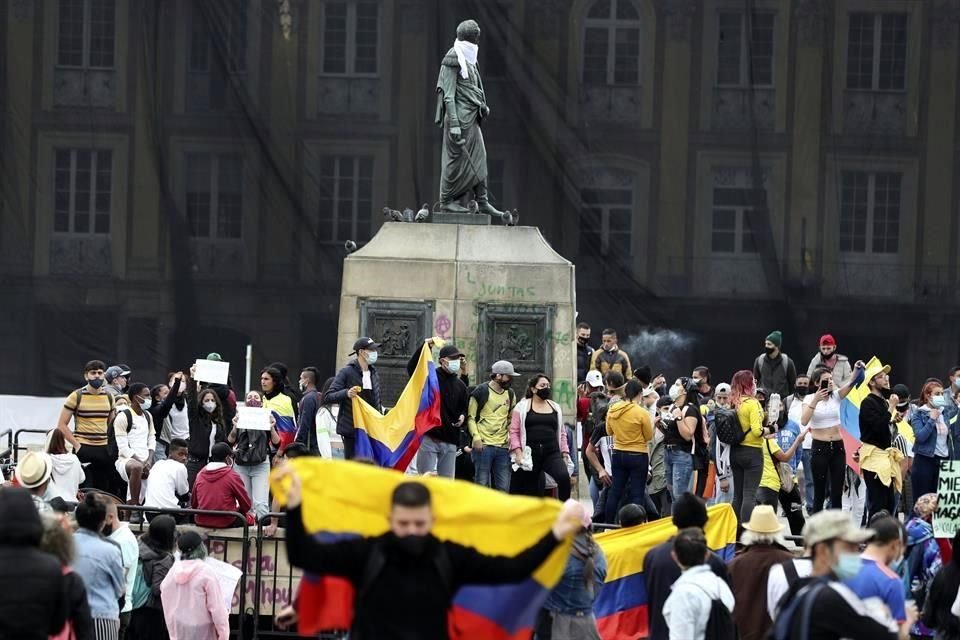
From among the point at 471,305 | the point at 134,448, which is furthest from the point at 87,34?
the point at 134,448

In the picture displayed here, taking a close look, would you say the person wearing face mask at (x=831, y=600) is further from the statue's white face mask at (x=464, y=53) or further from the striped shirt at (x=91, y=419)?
the statue's white face mask at (x=464, y=53)

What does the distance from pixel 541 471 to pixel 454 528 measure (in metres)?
7.93

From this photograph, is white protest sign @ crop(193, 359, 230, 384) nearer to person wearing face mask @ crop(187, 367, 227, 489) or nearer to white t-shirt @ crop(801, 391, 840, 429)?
person wearing face mask @ crop(187, 367, 227, 489)

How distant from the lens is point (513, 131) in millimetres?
30266

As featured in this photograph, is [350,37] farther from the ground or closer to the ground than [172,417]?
farther from the ground

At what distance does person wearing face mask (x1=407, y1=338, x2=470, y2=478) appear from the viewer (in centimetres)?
Answer: 1606

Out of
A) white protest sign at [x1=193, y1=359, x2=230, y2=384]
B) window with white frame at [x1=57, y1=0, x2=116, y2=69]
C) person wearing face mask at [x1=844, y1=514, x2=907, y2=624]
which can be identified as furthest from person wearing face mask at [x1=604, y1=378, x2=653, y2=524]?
window with white frame at [x1=57, y1=0, x2=116, y2=69]

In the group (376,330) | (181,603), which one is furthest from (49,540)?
(376,330)

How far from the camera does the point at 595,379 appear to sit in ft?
59.6

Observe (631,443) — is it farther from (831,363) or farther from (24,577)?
(24,577)

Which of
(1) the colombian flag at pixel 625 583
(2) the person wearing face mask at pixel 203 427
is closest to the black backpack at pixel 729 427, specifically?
(1) the colombian flag at pixel 625 583

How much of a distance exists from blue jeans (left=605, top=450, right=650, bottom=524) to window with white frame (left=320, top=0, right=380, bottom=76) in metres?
17.1

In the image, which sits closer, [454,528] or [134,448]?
[454,528]

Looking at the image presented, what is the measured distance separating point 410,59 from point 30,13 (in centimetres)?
554
